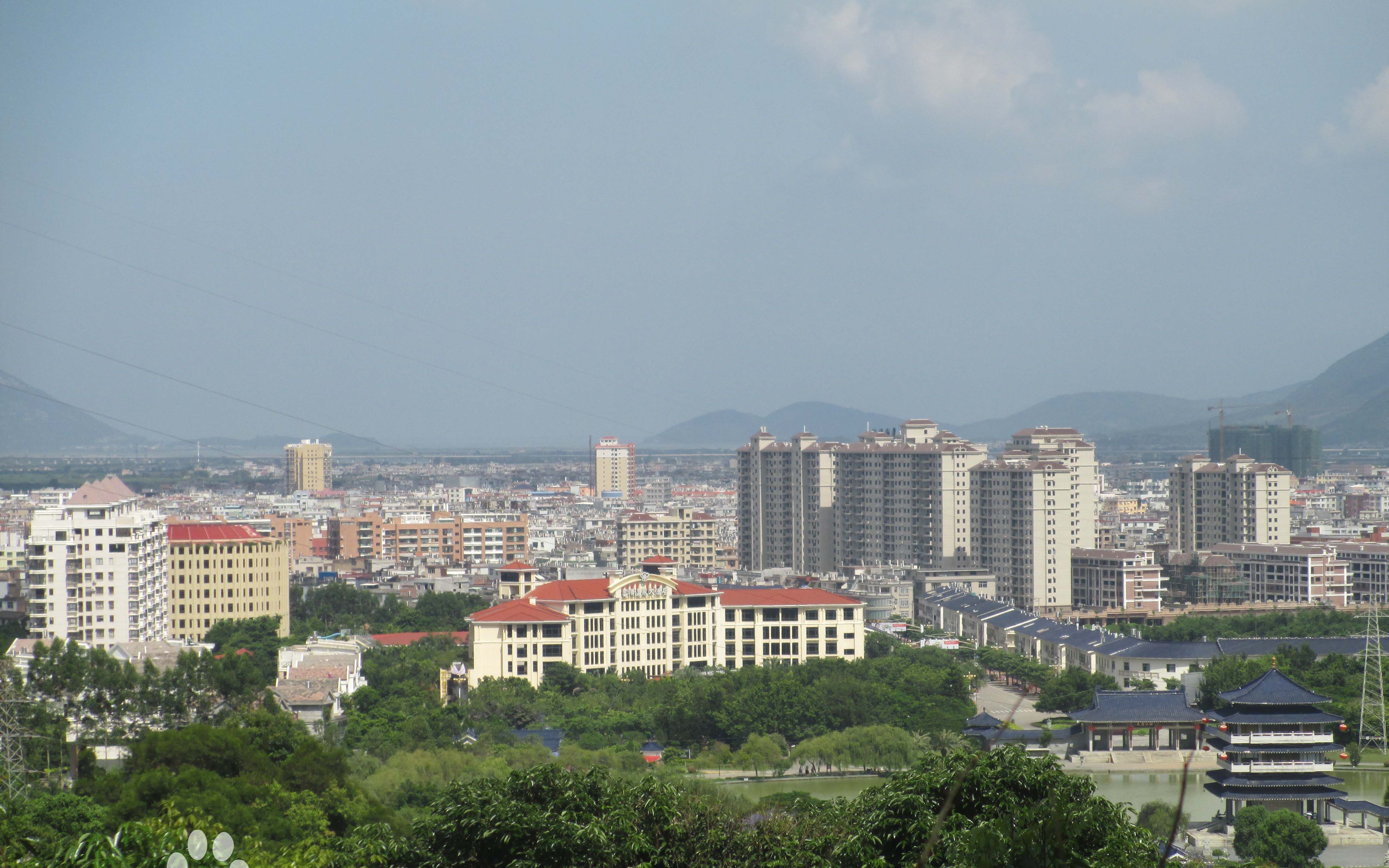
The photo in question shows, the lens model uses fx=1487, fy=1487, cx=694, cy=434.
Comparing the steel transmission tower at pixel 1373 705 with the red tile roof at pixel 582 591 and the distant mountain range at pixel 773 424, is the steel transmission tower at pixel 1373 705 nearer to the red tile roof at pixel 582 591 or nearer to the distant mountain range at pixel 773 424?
the red tile roof at pixel 582 591

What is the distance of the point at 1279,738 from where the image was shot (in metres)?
12.7

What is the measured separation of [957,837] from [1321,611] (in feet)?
73.7

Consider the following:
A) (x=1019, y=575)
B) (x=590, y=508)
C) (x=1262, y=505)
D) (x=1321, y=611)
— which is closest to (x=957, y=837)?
(x=1321, y=611)

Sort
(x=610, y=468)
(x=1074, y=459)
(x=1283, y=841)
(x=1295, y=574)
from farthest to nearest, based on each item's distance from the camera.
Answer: (x=610, y=468) < (x=1074, y=459) < (x=1295, y=574) < (x=1283, y=841)

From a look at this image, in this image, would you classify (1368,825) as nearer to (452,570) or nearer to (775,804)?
(775,804)

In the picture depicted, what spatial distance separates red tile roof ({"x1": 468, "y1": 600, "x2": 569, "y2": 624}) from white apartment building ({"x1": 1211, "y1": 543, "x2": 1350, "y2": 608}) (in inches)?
602

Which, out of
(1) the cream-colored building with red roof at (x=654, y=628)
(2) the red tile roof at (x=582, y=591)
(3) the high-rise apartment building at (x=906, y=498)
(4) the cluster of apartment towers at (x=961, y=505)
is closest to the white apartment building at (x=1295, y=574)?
(4) the cluster of apartment towers at (x=961, y=505)

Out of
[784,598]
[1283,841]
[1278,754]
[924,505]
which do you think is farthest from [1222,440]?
[1283,841]

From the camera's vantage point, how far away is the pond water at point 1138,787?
13.8 m

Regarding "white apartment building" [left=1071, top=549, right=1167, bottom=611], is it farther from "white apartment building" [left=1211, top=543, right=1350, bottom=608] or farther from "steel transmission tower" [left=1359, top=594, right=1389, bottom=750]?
"steel transmission tower" [left=1359, top=594, right=1389, bottom=750]

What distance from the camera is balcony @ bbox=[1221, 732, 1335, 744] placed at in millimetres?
12703

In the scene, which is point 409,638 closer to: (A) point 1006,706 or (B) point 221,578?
(B) point 221,578

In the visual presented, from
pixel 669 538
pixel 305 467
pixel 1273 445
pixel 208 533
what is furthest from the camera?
pixel 305 467

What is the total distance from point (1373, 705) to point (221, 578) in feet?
55.7
